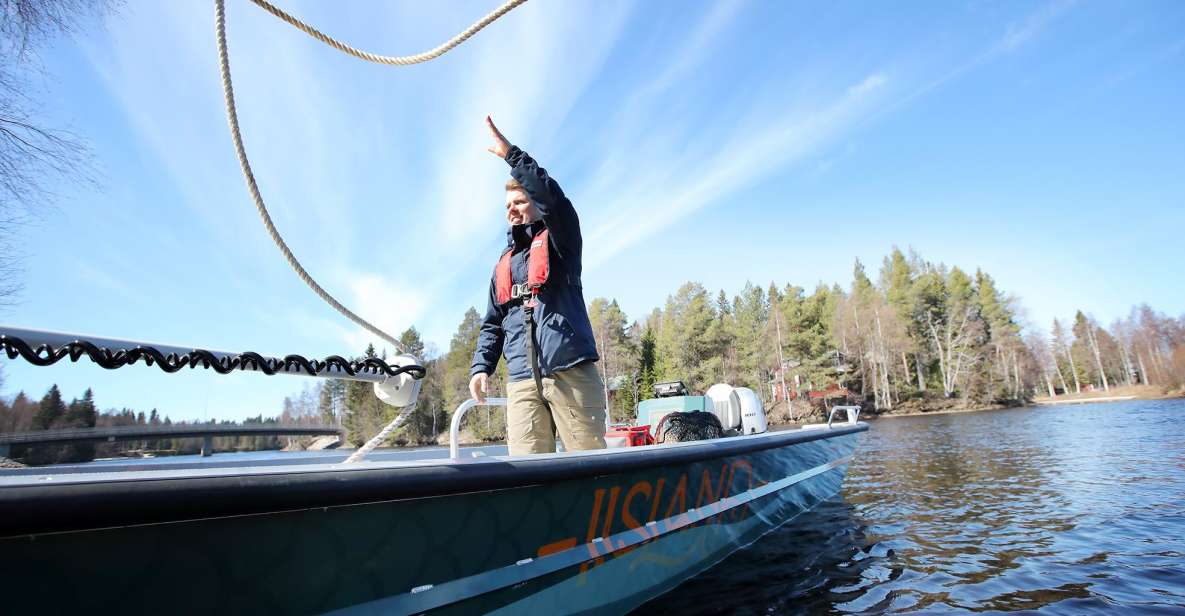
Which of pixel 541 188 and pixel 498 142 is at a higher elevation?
pixel 498 142

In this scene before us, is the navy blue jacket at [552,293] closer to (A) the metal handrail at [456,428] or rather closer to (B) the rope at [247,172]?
(A) the metal handrail at [456,428]

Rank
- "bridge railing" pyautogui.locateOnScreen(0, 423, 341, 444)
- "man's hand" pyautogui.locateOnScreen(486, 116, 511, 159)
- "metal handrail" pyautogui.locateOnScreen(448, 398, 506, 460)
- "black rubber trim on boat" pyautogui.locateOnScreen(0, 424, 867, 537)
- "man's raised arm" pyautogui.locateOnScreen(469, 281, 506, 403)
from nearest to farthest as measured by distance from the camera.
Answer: "black rubber trim on boat" pyautogui.locateOnScreen(0, 424, 867, 537) → "metal handrail" pyautogui.locateOnScreen(448, 398, 506, 460) → "man's hand" pyautogui.locateOnScreen(486, 116, 511, 159) → "man's raised arm" pyautogui.locateOnScreen(469, 281, 506, 403) → "bridge railing" pyautogui.locateOnScreen(0, 423, 341, 444)

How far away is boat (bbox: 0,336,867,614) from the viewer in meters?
1.23

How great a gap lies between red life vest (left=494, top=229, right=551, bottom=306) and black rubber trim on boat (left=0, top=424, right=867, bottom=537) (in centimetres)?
100

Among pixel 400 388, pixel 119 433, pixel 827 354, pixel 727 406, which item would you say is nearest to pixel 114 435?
pixel 119 433

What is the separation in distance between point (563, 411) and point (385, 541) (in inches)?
52.9

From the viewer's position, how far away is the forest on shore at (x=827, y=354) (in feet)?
145

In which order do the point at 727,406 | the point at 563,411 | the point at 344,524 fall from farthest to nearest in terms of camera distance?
1. the point at 727,406
2. the point at 563,411
3. the point at 344,524

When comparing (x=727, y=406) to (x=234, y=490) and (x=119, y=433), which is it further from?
(x=119, y=433)

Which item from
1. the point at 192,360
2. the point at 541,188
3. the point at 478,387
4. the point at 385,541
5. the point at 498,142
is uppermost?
the point at 498,142

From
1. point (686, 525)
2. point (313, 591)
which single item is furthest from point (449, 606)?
point (686, 525)

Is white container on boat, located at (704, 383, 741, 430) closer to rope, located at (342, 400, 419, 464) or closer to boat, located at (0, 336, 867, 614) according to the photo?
boat, located at (0, 336, 867, 614)

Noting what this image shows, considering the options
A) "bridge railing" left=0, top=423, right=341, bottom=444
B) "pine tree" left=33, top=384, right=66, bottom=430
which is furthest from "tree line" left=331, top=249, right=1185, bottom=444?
"bridge railing" left=0, top=423, right=341, bottom=444

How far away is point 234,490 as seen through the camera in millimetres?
1435
